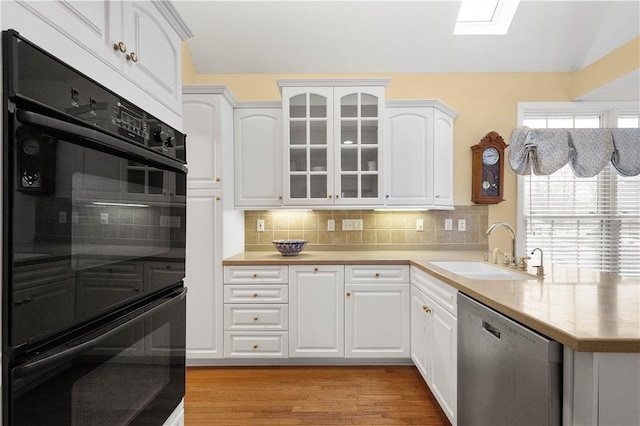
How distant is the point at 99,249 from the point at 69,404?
366 mm

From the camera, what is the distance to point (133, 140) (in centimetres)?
100

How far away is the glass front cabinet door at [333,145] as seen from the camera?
2795 mm

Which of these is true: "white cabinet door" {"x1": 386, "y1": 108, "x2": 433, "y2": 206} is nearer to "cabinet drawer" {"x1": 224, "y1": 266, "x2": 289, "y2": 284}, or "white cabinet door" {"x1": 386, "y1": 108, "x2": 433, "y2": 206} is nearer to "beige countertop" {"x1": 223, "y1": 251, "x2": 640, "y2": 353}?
"beige countertop" {"x1": 223, "y1": 251, "x2": 640, "y2": 353}

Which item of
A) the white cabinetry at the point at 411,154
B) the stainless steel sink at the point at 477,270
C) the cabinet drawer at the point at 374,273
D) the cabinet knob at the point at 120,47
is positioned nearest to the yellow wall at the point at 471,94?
the white cabinetry at the point at 411,154

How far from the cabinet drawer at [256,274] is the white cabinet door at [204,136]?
0.68m

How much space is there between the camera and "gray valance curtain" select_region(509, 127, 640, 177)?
2.31m

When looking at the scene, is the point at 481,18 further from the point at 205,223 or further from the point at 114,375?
the point at 114,375

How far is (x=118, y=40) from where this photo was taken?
3.27 ft

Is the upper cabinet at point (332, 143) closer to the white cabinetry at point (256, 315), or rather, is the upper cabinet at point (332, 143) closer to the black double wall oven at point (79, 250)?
the white cabinetry at point (256, 315)

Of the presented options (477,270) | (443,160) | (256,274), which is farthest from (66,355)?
(443,160)

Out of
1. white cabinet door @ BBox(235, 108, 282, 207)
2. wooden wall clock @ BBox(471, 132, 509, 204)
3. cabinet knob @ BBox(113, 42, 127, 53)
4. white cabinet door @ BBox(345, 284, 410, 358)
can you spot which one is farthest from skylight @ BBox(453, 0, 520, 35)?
cabinet knob @ BBox(113, 42, 127, 53)

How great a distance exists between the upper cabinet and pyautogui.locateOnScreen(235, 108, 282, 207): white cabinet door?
0.37ft

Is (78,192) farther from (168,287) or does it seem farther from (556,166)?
(556,166)

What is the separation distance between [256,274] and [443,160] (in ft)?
6.27
